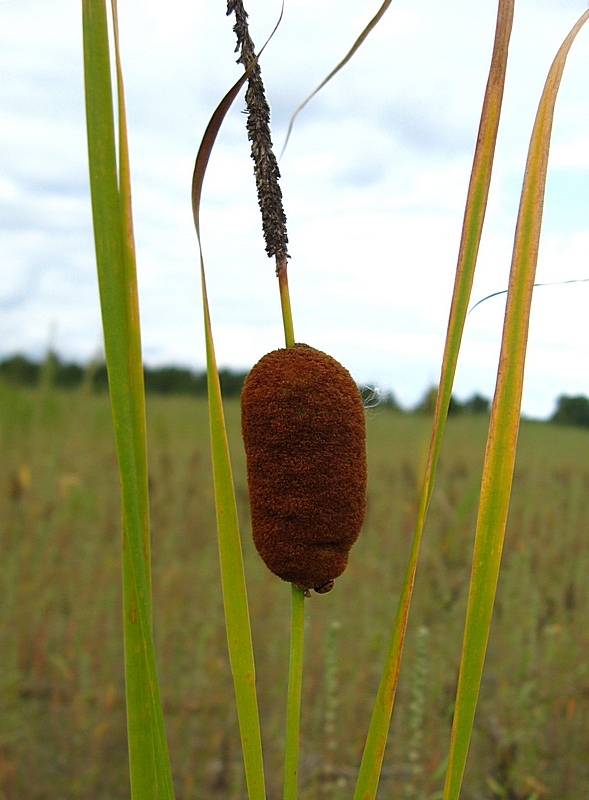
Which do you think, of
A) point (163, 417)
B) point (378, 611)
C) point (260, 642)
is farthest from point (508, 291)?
point (163, 417)

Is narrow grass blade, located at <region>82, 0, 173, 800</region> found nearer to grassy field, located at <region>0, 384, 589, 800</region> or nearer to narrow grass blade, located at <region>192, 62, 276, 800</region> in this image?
narrow grass blade, located at <region>192, 62, 276, 800</region>

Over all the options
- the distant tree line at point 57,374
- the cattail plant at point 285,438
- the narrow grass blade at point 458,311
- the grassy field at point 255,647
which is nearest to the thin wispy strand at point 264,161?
the cattail plant at point 285,438

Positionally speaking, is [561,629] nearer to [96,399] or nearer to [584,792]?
[584,792]

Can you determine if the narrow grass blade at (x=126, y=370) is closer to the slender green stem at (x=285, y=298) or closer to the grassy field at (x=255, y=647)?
the slender green stem at (x=285, y=298)

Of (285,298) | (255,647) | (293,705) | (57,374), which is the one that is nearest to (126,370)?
(285,298)

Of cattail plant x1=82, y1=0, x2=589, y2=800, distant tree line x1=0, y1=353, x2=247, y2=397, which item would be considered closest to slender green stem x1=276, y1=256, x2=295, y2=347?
cattail plant x1=82, y1=0, x2=589, y2=800

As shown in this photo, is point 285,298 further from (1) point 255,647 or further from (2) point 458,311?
(1) point 255,647
